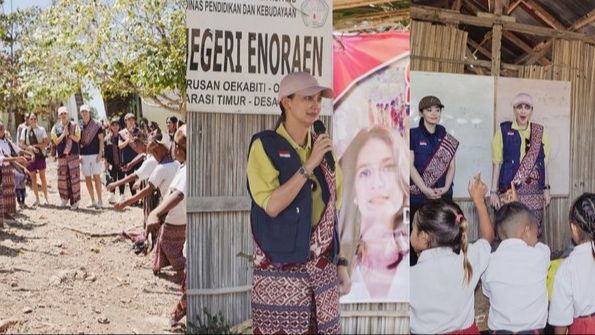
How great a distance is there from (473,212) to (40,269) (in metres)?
3.39

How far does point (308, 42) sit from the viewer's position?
3129 millimetres

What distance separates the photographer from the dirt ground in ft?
12.0

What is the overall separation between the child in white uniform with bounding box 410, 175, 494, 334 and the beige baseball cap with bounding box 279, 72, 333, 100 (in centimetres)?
107

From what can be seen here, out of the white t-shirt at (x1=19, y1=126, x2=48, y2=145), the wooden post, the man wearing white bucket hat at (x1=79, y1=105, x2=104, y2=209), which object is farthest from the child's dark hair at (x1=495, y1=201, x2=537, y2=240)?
the white t-shirt at (x1=19, y1=126, x2=48, y2=145)

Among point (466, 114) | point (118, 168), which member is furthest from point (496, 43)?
point (118, 168)

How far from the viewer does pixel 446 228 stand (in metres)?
3.53

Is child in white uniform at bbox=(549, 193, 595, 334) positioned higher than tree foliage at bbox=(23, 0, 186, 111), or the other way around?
tree foliage at bbox=(23, 0, 186, 111)

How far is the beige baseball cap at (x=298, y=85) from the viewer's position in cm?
309

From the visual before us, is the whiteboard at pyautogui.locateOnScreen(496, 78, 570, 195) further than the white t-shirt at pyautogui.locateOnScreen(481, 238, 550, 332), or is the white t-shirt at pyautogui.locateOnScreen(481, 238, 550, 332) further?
the whiteboard at pyautogui.locateOnScreen(496, 78, 570, 195)

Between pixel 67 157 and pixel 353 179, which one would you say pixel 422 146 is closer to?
pixel 353 179

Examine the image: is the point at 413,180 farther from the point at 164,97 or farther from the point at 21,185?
the point at 21,185

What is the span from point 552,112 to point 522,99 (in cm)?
29

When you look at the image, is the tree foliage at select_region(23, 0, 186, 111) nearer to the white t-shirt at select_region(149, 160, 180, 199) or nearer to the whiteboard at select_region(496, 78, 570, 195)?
the white t-shirt at select_region(149, 160, 180, 199)

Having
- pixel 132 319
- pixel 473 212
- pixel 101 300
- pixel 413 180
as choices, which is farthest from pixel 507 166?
pixel 101 300
